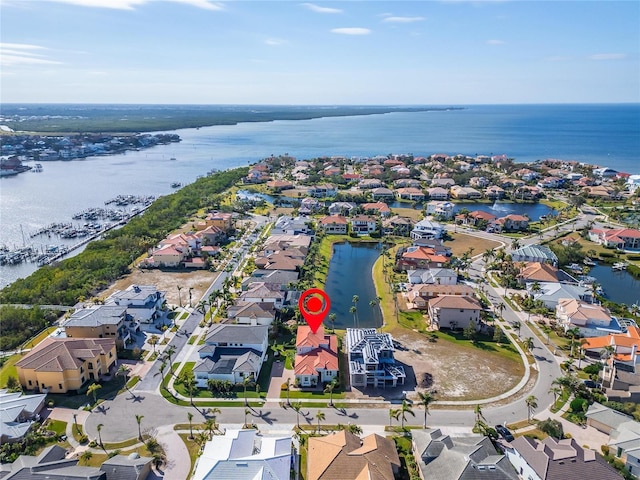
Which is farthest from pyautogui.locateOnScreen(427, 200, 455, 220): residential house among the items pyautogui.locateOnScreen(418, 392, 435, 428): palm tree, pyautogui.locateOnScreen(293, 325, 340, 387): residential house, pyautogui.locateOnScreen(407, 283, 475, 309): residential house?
pyautogui.locateOnScreen(418, 392, 435, 428): palm tree

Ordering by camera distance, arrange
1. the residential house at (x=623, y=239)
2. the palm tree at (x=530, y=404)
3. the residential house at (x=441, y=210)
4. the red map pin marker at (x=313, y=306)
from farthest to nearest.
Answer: the residential house at (x=441, y=210) < the residential house at (x=623, y=239) < the red map pin marker at (x=313, y=306) < the palm tree at (x=530, y=404)

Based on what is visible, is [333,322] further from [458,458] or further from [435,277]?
[458,458]

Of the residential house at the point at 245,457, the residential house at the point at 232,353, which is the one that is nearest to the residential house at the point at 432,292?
the residential house at the point at 232,353

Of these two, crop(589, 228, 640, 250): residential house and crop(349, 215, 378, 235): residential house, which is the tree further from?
crop(589, 228, 640, 250): residential house

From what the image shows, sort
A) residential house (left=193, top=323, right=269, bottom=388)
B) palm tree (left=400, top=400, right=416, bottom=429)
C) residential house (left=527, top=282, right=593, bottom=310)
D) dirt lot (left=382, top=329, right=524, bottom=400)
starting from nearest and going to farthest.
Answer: palm tree (left=400, top=400, right=416, bottom=429)
dirt lot (left=382, top=329, right=524, bottom=400)
residential house (left=193, top=323, right=269, bottom=388)
residential house (left=527, top=282, right=593, bottom=310)

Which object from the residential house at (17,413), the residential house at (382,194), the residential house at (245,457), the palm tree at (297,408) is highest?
the residential house at (382,194)

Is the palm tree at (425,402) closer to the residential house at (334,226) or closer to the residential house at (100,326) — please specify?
the residential house at (100,326)

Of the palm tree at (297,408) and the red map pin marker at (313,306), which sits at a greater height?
the red map pin marker at (313,306)
